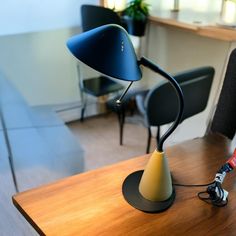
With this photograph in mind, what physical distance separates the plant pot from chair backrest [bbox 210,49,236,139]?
129 cm

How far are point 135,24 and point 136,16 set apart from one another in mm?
61

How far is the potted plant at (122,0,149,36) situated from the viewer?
246cm

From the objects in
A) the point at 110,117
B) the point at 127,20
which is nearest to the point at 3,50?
the point at 127,20

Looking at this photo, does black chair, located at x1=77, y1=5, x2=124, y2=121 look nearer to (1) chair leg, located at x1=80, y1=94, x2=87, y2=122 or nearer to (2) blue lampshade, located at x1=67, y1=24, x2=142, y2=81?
(1) chair leg, located at x1=80, y1=94, x2=87, y2=122

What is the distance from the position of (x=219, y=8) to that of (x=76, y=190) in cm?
192

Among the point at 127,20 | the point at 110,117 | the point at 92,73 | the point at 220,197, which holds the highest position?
the point at 127,20

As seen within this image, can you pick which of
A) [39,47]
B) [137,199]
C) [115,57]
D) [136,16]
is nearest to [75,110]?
[39,47]

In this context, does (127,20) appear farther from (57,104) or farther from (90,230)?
(90,230)

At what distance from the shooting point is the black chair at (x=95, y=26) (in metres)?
2.36

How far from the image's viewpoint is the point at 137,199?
1.00 metres

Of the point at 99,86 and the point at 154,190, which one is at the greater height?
the point at 154,190

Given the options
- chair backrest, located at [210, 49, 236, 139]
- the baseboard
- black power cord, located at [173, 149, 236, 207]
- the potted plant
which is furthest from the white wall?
black power cord, located at [173, 149, 236, 207]

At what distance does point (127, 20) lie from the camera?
2.51 m

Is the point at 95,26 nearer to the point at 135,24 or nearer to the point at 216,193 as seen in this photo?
the point at 135,24
